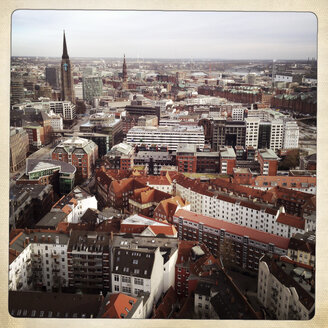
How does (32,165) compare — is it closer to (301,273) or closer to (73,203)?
(73,203)

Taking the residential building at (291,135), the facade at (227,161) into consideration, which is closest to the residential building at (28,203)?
the facade at (227,161)

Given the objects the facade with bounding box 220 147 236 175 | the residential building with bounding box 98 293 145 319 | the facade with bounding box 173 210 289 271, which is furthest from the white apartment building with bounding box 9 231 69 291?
the facade with bounding box 220 147 236 175

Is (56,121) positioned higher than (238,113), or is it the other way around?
(238,113)

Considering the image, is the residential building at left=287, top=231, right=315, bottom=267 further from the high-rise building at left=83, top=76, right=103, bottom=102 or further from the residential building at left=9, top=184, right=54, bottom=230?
the high-rise building at left=83, top=76, right=103, bottom=102

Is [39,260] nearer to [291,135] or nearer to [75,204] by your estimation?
[75,204]

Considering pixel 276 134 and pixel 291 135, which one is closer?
pixel 291 135

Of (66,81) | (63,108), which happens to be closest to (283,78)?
(66,81)

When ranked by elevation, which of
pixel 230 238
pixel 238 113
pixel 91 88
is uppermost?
pixel 91 88

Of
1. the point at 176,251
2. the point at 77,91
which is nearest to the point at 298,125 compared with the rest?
the point at 176,251

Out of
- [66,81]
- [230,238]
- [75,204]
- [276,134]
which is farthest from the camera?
[66,81]
